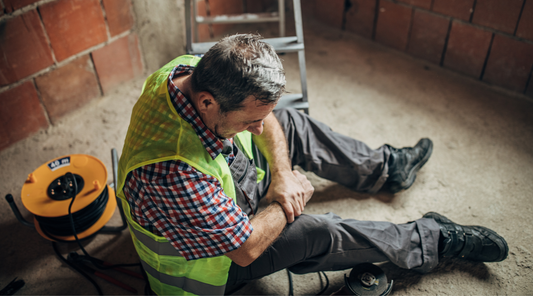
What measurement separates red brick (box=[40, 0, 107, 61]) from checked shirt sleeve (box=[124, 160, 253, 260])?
5.13 feet

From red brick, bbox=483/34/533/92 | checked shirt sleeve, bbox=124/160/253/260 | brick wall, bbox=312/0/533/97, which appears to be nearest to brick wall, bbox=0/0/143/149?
checked shirt sleeve, bbox=124/160/253/260

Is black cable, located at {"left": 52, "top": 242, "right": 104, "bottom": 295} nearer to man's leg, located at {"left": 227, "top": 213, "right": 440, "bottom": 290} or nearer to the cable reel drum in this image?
the cable reel drum

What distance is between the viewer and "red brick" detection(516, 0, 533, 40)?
225 cm

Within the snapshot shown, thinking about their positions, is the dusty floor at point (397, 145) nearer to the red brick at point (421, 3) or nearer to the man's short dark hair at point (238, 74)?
the red brick at point (421, 3)

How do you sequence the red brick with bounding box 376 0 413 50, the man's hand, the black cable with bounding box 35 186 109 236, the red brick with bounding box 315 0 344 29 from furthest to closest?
the red brick with bounding box 315 0 344 29, the red brick with bounding box 376 0 413 50, the black cable with bounding box 35 186 109 236, the man's hand

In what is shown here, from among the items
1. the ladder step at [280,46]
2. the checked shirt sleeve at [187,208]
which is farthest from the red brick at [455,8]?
the checked shirt sleeve at [187,208]

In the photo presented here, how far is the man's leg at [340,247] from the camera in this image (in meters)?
1.41

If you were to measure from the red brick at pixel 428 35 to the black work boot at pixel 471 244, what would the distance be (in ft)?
5.31

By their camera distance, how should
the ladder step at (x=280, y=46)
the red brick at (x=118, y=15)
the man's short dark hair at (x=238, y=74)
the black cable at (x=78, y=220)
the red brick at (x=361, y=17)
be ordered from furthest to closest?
the red brick at (x=361, y=17) < the red brick at (x=118, y=15) < the ladder step at (x=280, y=46) < the black cable at (x=78, y=220) < the man's short dark hair at (x=238, y=74)

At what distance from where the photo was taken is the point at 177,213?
1.09 m

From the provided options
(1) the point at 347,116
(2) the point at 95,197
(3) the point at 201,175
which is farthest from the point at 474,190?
(2) the point at 95,197

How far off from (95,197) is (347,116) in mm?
1604

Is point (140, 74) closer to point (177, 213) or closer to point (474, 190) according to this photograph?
→ point (177, 213)

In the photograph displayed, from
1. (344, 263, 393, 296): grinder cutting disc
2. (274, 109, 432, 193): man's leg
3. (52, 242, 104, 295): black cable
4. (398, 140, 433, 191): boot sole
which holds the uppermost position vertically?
(274, 109, 432, 193): man's leg
